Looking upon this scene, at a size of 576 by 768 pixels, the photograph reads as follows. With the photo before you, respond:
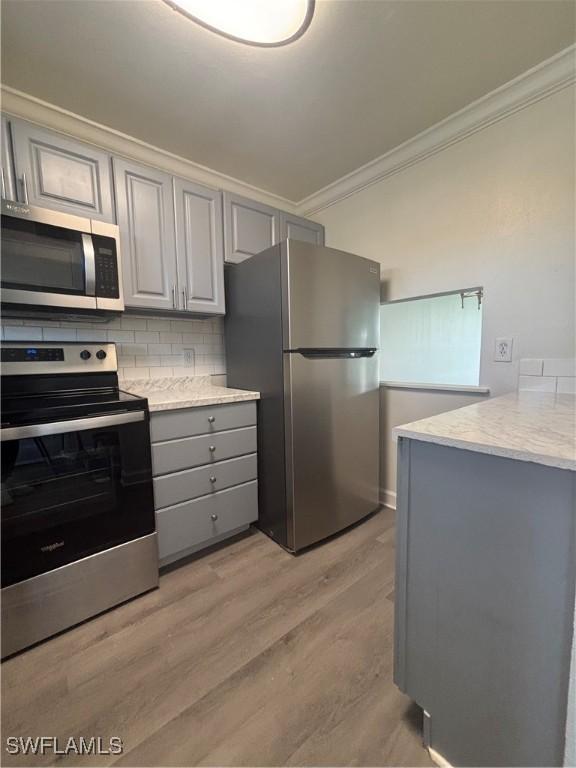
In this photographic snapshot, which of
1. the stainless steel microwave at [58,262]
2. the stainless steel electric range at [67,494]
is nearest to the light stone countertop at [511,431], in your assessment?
the stainless steel electric range at [67,494]

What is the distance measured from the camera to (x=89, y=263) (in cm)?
139

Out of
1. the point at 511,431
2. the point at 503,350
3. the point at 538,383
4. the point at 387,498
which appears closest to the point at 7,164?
the point at 511,431

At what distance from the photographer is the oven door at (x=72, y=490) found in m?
1.14

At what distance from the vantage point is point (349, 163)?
2100 mm

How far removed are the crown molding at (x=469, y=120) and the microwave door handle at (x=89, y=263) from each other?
1793mm

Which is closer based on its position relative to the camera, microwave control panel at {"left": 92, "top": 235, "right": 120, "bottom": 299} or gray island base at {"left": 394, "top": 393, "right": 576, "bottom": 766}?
gray island base at {"left": 394, "top": 393, "right": 576, "bottom": 766}

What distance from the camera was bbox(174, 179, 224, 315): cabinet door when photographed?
70.5 inches

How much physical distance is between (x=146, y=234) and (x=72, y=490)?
1334 millimetres

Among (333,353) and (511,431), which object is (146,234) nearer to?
(333,353)

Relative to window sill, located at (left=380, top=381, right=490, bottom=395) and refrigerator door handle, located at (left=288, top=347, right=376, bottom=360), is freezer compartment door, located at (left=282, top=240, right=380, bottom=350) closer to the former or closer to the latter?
refrigerator door handle, located at (left=288, top=347, right=376, bottom=360)

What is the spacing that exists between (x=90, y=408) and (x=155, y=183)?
1281 mm

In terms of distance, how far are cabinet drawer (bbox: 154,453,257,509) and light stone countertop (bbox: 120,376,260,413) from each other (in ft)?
1.17

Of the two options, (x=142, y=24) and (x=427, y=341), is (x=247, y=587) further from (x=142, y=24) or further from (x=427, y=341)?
(x=142, y=24)

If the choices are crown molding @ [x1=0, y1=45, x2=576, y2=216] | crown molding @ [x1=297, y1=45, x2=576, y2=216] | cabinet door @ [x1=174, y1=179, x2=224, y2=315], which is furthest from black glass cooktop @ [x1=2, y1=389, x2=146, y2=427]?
crown molding @ [x1=297, y1=45, x2=576, y2=216]
